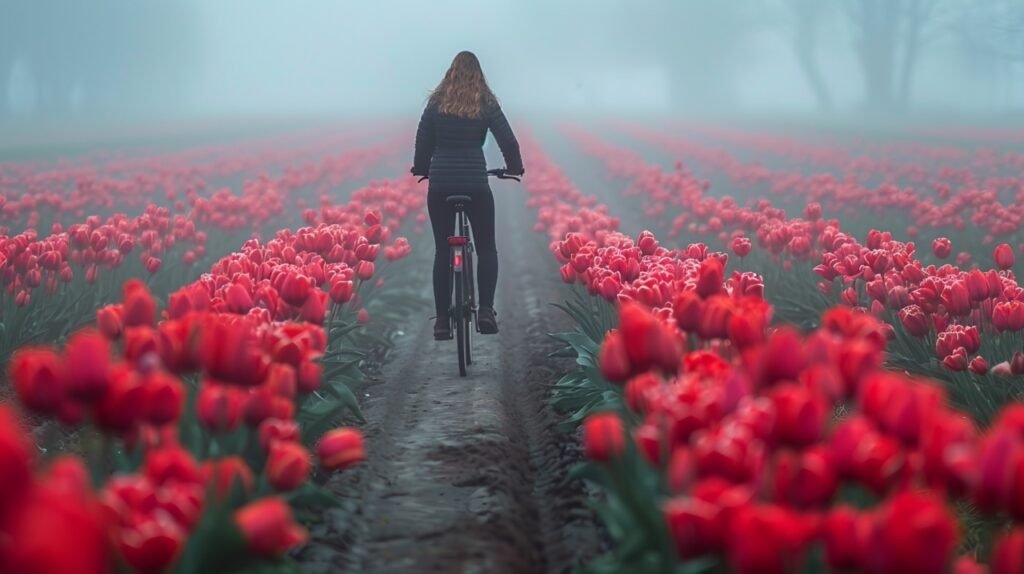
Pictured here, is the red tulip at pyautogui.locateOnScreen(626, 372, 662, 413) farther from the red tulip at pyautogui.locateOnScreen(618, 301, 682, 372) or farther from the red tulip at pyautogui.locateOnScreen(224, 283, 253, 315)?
the red tulip at pyautogui.locateOnScreen(224, 283, 253, 315)

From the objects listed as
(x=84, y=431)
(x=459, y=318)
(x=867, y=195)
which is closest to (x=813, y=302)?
(x=459, y=318)

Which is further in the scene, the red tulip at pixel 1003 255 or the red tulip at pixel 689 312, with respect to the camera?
the red tulip at pixel 1003 255

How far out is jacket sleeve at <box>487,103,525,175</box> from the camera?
8508 mm

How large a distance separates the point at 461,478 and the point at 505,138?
3493mm

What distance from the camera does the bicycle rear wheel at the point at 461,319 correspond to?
27.9ft

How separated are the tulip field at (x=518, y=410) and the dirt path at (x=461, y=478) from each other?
0.08 ft

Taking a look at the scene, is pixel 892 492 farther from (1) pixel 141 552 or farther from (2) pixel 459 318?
(2) pixel 459 318

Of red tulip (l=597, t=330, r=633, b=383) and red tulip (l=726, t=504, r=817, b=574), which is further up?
red tulip (l=597, t=330, r=633, b=383)

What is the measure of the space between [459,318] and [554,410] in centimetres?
161

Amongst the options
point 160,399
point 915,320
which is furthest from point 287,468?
point 915,320

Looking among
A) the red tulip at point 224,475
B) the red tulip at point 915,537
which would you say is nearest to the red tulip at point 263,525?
the red tulip at point 224,475

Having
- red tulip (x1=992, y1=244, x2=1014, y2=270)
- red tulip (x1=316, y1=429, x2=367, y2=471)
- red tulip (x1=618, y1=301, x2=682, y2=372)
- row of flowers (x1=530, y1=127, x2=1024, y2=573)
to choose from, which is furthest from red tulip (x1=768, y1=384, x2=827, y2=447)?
red tulip (x1=992, y1=244, x2=1014, y2=270)

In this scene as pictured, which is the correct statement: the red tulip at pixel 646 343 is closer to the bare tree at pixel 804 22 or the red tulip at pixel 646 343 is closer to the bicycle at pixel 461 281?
the bicycle at pixel 461 281

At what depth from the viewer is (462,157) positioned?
854 centimetres
